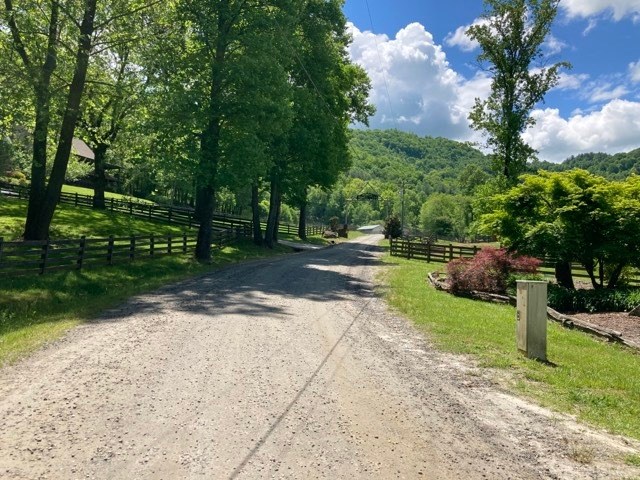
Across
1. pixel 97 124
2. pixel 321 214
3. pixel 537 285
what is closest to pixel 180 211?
pixel 97 124

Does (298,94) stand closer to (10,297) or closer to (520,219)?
(520,219)

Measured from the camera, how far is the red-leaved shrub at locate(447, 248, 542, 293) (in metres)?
17.8

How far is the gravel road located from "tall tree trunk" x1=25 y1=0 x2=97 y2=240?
10309 millimetres

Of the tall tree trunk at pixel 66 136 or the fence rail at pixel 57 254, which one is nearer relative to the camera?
the fence rail at pixel 57 254

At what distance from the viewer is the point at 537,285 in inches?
332

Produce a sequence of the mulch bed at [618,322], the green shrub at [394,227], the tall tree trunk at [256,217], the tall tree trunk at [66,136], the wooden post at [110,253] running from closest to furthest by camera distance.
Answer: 1. the mulch bed at [618,322]
2. the wooden post at [110,253]
3. the tall tree trunk at [66,136]
4. the tall tree trunk at [256,217]
5. the green shrub at [394,227]

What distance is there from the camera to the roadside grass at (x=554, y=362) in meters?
6.22

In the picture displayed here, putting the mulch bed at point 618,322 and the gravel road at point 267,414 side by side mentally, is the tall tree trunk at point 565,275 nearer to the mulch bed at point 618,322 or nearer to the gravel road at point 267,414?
the mulch bed at point 618,322

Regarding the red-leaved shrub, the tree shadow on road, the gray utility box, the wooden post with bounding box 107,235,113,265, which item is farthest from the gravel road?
the red-leaved shrub

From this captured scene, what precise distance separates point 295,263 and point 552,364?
1755 cm

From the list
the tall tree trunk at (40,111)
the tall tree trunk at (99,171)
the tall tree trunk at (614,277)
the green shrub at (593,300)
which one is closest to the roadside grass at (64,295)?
the tall tree trunk at (40,111)

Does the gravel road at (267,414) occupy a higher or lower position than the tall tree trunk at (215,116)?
lower

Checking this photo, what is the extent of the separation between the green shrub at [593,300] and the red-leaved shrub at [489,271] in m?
1.93

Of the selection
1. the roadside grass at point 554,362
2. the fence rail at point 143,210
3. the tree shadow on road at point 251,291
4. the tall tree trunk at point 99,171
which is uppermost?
the tall tree trunk at point 99,171
